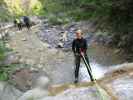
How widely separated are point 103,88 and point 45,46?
14.7 meters

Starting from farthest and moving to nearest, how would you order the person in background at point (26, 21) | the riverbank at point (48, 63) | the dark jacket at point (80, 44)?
the person in background at point (26, 21) < the riverbank at point (48, 63) < the dark jacket at point (80, 44)

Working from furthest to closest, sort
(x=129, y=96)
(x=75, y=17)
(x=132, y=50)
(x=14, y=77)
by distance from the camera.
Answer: (x=75, y=17), (x=132, y=50), (x=14, y=77), (x=129, y=96)

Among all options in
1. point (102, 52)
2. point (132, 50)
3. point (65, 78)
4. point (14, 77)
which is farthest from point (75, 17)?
point (14, 77)

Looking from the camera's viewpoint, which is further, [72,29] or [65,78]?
[72,29]

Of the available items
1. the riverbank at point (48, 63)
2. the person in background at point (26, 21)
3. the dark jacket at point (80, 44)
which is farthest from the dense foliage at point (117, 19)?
the person in background at point (26, 21)

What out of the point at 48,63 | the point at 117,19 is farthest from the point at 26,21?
the point at 48,63

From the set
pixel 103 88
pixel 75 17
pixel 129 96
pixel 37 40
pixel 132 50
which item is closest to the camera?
pixel 129 96

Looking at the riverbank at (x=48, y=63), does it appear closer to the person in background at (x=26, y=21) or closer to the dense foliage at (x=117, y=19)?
the dense foliage at (x=117, y=19)

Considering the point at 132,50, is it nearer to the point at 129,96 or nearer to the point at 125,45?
the point at 125,45

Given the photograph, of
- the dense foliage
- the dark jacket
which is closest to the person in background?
the dense foliage

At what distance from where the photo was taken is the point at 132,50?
698 inches

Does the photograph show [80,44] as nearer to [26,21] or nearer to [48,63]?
[48,63]

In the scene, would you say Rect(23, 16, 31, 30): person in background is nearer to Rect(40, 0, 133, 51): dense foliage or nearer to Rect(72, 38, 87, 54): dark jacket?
Rect(40, 0, 133, 51): dense foliage

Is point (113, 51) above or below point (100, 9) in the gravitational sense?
below
